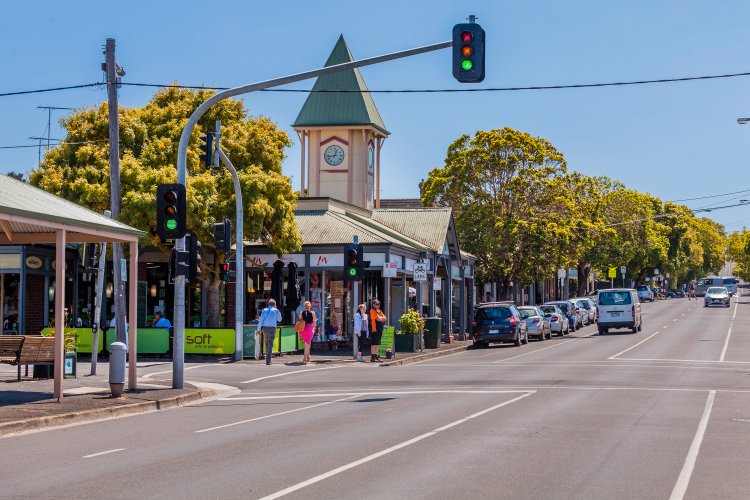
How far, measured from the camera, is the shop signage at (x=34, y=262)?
36.1 metres

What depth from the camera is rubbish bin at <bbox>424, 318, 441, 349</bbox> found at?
133 ft

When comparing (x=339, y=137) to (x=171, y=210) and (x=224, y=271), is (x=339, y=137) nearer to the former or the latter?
(x=224, y=271)

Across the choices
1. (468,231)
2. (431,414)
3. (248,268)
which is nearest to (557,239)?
(468,231)

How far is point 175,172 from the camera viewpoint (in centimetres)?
3612

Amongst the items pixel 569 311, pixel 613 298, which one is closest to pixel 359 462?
pixel 613 298

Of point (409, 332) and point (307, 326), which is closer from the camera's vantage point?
point (307, 326)

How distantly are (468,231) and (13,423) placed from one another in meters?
43.2

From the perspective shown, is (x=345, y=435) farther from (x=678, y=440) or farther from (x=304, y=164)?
(x=304, y=164)

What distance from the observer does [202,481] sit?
9.99 metres

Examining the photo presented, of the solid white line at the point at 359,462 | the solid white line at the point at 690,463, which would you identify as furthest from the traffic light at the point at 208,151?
the solid white line at the point at 690,463

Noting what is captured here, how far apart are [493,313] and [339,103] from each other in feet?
52.1

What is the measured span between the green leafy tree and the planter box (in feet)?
16.8

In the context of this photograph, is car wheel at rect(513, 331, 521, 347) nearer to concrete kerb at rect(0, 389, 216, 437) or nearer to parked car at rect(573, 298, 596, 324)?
parked car at rect(573, 298, 596, 324)

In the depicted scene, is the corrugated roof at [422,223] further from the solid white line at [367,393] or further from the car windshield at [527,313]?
the solid white line at [367,393]
